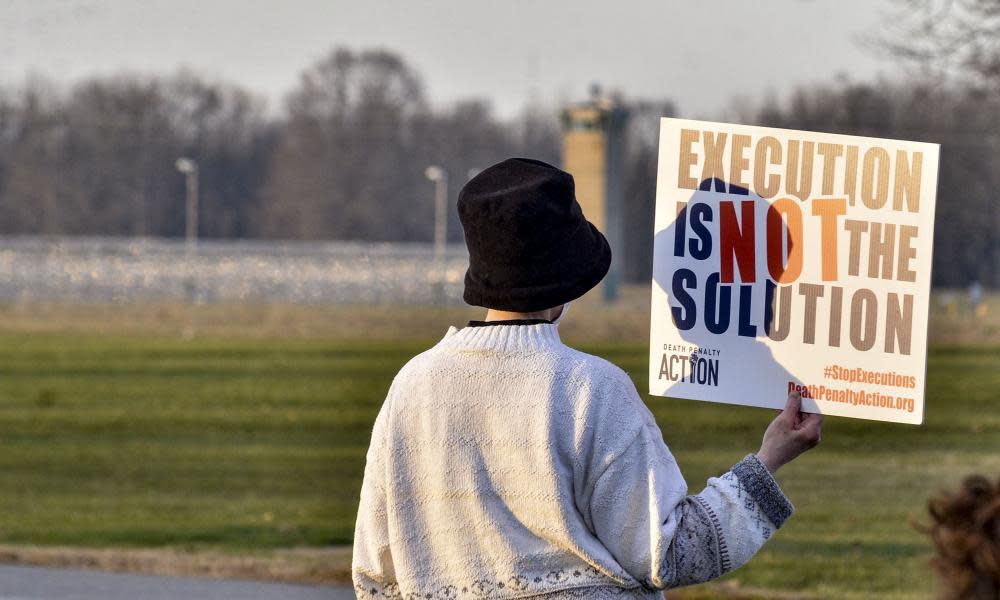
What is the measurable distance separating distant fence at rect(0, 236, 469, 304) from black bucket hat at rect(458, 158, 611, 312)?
70.5 m

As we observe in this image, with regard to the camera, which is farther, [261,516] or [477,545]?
[261,516]

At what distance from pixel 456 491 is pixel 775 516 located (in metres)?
0.57

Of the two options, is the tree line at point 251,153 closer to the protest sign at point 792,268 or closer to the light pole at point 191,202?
the light pole at point 191,202

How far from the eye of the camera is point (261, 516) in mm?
11359

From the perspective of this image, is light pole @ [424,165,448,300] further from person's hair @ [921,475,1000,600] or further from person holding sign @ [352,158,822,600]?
person's hair @ [921,475,1000,600]

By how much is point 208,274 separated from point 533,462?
75257 mm

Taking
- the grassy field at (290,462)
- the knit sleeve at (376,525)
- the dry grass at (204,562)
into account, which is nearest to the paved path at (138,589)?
the dry grass at (204,562)

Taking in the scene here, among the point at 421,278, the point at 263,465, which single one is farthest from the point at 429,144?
the point at 263,465

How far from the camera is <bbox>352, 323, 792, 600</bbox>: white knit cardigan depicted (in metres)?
2.54

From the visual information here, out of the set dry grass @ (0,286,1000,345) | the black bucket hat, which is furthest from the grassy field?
dry grass @ (0,286,1000,345)

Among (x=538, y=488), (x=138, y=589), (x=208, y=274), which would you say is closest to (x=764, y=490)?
(x=538, y=488)

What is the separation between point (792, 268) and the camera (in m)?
2.97

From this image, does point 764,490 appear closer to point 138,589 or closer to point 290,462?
point 138,589

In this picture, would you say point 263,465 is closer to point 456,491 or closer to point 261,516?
point 261,516
